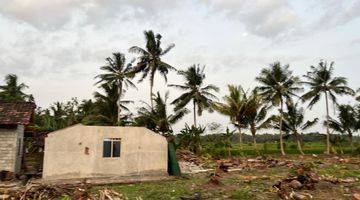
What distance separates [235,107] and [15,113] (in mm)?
21833

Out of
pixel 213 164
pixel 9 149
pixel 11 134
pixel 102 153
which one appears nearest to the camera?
pixel 9 149

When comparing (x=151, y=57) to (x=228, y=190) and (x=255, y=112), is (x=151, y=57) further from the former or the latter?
(x=228, y=190)

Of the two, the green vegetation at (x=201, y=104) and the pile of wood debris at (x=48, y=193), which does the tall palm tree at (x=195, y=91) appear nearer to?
the green vegetation at (x=201, y=104)

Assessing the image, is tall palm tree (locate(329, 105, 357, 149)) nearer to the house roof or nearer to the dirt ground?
the dirt ground

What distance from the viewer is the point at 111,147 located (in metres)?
21.0

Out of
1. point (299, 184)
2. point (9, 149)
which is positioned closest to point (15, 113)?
point (9, 149)

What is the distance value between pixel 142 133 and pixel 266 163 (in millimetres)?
11592

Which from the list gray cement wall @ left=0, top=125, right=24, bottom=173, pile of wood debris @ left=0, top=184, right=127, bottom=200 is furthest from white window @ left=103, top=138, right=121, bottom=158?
pile of wood debris @ left=0, top=184, right=127, bottom=200

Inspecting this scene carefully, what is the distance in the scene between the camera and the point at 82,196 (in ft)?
39.2

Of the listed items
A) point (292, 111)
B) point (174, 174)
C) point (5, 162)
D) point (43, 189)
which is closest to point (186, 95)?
point (292, 111)

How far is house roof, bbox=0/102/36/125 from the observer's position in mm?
20141

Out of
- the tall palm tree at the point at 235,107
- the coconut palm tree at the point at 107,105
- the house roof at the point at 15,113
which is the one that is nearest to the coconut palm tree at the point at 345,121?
the tall palm tree at the point at 235,107

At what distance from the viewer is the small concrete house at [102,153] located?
20.0 metres

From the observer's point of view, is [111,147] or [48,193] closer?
[48,193]
